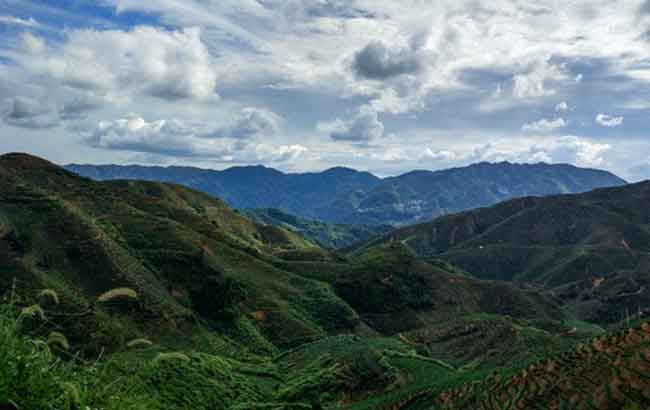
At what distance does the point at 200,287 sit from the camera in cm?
9019

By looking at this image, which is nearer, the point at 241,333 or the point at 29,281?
the point at 29,281

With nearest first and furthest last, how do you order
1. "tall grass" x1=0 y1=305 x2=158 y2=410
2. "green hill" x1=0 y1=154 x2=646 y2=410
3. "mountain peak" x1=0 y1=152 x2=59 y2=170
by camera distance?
"tall grass" x1=0 y1=305 x2=158 y2=410 < "green hill" x1=0 y1=154 x2=646 y2=410 < "mountain peak" x1=0 y1=152 x2=59 y2=170

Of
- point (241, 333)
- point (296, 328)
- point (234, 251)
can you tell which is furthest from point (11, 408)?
point (234, 251)

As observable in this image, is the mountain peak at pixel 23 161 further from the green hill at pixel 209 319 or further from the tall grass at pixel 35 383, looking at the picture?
the tall grass at pixel 35 383

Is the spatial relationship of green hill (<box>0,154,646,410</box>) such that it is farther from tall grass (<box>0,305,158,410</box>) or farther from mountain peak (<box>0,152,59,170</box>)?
mountain peak (<box>0,152,59,170</box>)

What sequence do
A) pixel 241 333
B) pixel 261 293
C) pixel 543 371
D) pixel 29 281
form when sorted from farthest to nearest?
pixel 261 293, pixel 241 333, pixel 29 281, pixel 543 371

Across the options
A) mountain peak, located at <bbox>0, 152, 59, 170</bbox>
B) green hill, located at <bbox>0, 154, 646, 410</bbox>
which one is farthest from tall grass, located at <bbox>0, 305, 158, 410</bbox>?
mountain peak, located at <bbox>0, 152, 59, 170</bbox>

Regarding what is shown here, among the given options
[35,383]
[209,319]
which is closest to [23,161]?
[209,319]

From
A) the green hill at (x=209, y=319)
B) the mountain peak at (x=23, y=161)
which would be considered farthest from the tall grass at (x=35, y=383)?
the mountain peak at (x=23, y=161)

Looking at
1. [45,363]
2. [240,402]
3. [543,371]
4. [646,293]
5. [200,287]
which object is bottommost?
[646,293]

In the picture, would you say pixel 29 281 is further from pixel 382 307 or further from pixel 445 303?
pixel 445 303

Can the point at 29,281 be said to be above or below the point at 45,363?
below

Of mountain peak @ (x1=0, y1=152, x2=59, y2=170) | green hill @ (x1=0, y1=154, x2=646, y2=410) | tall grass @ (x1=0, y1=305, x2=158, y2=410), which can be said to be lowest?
green hill @ (x1=0, y1=154, x2=646, y2=410)

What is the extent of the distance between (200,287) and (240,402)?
7924 cm
